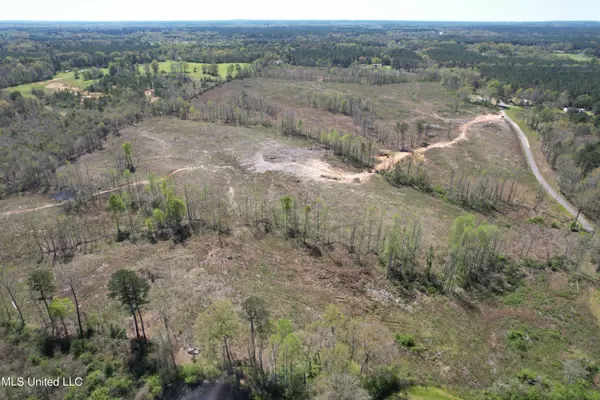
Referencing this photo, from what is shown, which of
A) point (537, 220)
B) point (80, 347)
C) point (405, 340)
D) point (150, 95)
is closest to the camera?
point (80, 347)

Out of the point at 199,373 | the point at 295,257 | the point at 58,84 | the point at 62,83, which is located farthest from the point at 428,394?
the point at 62,83

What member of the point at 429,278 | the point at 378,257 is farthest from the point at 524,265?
the point at 378,257

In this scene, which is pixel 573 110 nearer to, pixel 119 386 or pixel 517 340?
pixel 517 340

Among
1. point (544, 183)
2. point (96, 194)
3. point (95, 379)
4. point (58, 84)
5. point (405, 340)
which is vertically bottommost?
point (544, 183)

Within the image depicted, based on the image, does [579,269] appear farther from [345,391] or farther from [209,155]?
[209,155]

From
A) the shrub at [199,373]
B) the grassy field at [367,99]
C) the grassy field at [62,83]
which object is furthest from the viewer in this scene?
the grassy field at [62,83]

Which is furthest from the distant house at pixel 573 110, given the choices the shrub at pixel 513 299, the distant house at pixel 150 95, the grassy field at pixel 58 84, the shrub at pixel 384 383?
the grassy field at pixel 58 84

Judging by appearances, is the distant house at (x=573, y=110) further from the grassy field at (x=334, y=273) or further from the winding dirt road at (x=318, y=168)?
the winding dirt road at (x=318, y=168)

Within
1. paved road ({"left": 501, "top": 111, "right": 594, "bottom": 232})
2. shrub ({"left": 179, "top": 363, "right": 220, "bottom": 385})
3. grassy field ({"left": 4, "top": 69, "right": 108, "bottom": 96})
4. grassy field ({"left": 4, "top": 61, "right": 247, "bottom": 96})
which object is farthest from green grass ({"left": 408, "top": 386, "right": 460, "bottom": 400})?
grassy field ({"left": 4, "top": 69, "right": 108, "bottom": 96})
